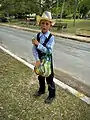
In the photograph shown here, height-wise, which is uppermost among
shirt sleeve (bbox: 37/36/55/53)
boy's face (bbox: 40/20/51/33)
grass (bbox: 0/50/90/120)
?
boy's face (bbox: 40/20/51/33)

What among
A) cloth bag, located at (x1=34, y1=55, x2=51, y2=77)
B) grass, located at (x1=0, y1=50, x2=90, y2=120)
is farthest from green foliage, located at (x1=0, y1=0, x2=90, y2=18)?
cloth bag, located at (x1=34, y1=55, x2=51, y2=77)

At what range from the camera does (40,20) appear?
15.7ft

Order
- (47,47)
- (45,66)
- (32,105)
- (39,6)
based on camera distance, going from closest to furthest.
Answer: (47,47) < (45,66) < (32,105) < (39,6)

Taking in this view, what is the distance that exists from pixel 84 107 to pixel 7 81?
2.28 metres

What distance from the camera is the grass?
15.5 ft

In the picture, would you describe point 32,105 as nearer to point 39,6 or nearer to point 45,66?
point 45,66

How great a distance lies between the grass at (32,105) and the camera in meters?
4.71

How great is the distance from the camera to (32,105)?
5.14 meters

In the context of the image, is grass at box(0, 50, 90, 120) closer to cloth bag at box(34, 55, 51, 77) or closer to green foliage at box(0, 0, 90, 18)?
cloth bag at box(34, 55, 51, 77)

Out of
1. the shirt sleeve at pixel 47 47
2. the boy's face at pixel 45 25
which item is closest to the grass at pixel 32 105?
the shirt sleeve at pixel 47 47

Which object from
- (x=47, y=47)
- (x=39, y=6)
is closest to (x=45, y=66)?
(x=47, y=47)

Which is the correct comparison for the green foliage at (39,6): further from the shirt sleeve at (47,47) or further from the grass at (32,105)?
the shirt sleeve at (47,47)

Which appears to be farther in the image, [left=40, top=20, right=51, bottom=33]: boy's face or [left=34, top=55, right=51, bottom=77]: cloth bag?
[left=34, top=55, right=51, bottom=77]: cloth bag

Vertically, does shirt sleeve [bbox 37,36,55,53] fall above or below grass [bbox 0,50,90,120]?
above
